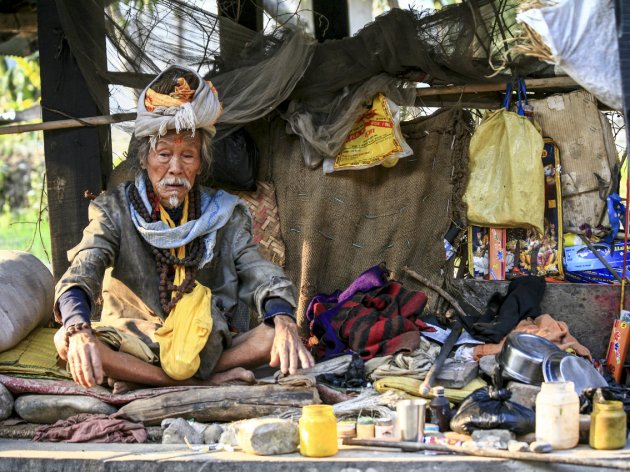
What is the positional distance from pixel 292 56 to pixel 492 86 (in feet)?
4.03

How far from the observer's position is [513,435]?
4402mm

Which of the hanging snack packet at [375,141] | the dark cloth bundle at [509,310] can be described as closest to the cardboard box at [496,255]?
the dark cloth bundle at [509,310]

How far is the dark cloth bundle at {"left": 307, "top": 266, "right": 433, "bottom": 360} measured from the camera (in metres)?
5.66

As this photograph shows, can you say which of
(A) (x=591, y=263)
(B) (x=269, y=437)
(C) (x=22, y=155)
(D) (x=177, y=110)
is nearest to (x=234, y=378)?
(B) (x=269, y=437)

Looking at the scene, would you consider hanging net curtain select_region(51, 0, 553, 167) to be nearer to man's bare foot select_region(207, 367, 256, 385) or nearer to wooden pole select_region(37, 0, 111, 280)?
wooden pole select_region(37, 0, 111, 280)

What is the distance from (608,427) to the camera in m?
4.25

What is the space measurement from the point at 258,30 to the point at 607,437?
3518mm

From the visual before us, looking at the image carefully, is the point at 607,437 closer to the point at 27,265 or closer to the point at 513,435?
the point at 513,435

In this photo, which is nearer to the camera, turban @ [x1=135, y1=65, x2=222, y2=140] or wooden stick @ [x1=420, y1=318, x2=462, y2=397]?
wooden stick @ [x1=420, y1=318, x2=462, y2=397]

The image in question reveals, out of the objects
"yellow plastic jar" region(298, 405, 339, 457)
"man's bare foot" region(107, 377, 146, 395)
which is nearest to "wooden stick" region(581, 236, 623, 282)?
"yellow plastic jar" region(298, 405, 339, 457)

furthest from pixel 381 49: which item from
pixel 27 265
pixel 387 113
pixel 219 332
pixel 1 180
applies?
pixel 1 180

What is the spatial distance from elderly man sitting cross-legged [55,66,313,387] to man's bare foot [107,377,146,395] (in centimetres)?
5

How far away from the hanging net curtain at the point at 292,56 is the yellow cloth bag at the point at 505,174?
300 mm

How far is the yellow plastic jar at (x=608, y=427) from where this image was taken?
4258 millimetres
